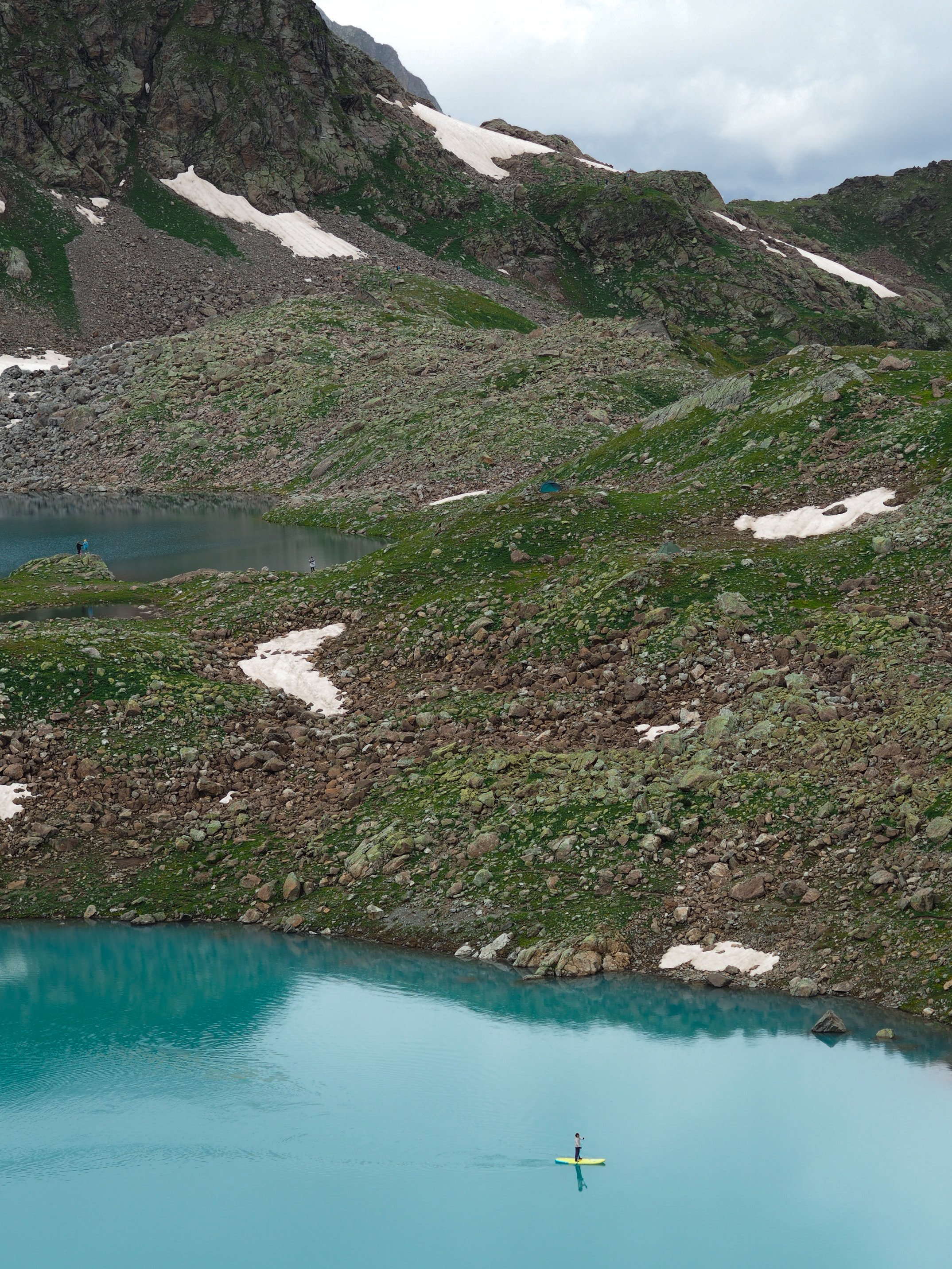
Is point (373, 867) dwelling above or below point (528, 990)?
above

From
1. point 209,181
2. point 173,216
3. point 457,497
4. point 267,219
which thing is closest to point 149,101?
point 209,181

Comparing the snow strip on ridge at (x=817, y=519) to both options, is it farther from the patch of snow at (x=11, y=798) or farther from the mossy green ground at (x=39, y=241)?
the mossy green ground at (x=39, y=241)

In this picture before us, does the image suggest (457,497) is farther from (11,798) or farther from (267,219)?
(267,219)

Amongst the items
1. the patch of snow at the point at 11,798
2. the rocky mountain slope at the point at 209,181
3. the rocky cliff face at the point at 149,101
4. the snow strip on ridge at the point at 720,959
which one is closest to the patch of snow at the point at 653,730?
the snow strip on ridge at the point at 720,959

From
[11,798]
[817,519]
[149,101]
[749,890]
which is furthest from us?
[149,101]

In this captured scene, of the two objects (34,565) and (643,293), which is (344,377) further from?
(643,293)

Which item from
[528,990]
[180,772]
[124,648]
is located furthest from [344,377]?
[528,990]
